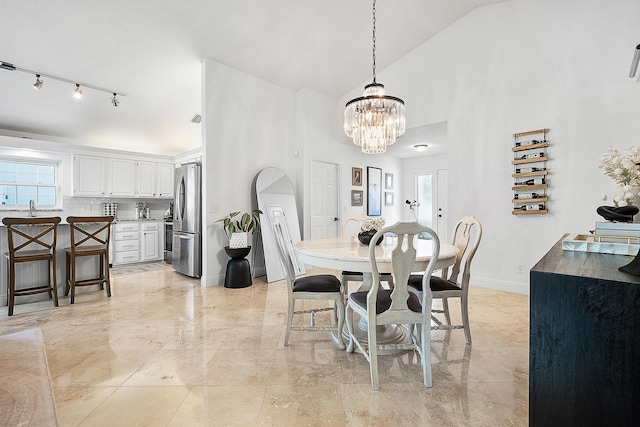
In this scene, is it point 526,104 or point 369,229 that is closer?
point 369,229

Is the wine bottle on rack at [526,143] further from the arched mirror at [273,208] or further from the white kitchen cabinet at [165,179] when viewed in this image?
the white kitchen cabinet at [165,179]

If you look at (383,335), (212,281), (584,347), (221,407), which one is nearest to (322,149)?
(212,281)

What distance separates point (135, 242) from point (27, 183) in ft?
6.41

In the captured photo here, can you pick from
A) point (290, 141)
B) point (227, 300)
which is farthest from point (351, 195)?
point (227, 300)

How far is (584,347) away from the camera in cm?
87

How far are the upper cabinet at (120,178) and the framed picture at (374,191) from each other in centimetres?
431

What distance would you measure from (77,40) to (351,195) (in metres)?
4.64

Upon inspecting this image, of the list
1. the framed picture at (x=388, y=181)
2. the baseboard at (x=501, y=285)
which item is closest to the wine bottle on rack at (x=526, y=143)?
the baseboard at (x=501, y=285)

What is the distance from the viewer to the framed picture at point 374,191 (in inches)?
263

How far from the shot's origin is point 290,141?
5359 millimetres

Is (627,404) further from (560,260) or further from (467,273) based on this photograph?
(467,273)

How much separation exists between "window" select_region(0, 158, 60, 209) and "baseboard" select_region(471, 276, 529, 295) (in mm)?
7196

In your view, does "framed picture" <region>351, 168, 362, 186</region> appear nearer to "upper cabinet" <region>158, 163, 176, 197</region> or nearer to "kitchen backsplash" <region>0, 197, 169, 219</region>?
"upper cabinet" <region>158, 163, 176, 197</region>

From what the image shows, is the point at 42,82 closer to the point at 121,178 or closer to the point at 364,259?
the point at 121,178
